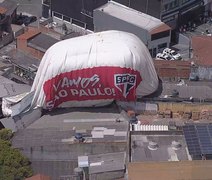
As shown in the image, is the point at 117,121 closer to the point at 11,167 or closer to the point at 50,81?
the point at 50,81

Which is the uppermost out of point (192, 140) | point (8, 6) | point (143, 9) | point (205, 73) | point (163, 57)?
point (8, 6)

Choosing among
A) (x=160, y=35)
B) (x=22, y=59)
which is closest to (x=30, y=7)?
(x=22, y=59)

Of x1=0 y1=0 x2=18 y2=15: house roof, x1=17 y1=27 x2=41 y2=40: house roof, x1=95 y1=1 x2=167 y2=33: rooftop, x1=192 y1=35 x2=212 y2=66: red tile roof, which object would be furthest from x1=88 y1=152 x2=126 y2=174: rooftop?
x1=0 y1=0 x2=18 y2=15: house roof

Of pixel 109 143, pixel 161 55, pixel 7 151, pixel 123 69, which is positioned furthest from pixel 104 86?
pixel 161 55

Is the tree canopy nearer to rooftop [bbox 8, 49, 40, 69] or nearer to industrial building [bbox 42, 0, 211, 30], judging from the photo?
rooftop [bbox 8, 49, 40, 69]

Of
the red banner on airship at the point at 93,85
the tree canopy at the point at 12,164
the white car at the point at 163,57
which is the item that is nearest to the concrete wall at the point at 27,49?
the red banner on airship at the point at 93,85

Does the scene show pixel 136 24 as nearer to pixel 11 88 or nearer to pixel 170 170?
pixel 11 88

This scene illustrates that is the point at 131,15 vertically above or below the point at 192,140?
above

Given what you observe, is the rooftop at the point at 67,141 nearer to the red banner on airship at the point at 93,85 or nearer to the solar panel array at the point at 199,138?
the red banner on airship at the point at 93,85
